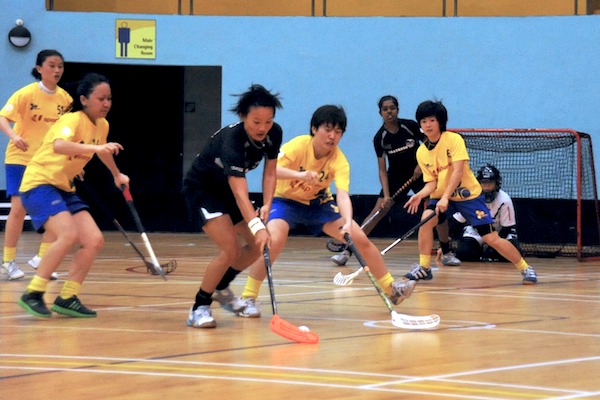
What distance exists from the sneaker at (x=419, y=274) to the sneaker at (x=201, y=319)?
341 cm

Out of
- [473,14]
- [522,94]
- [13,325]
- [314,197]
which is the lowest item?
[13,325]

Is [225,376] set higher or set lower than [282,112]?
lower

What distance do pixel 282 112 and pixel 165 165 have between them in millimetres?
3559

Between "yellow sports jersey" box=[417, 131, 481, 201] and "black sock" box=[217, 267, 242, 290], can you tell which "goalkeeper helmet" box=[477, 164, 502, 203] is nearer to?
"yellow sports jersey" box=[417, 131, 481, 201]

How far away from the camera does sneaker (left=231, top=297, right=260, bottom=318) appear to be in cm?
704

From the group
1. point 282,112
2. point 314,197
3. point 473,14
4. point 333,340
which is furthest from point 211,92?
point 333,340

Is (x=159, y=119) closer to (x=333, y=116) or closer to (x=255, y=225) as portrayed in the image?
(x=333, y=116)

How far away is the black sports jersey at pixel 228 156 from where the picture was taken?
639cm

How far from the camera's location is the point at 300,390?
4.68 metres

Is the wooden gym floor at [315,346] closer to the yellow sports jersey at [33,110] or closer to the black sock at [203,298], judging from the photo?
the black sock at [203,298]

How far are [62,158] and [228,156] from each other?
121cm

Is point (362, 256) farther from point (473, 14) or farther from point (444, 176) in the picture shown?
point (473, 14)

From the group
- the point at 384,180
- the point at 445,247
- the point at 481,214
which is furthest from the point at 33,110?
the point at 445,247

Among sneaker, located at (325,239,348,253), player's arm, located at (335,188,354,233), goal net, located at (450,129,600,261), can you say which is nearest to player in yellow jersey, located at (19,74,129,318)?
player's arm, located at (335,188,354,233)
